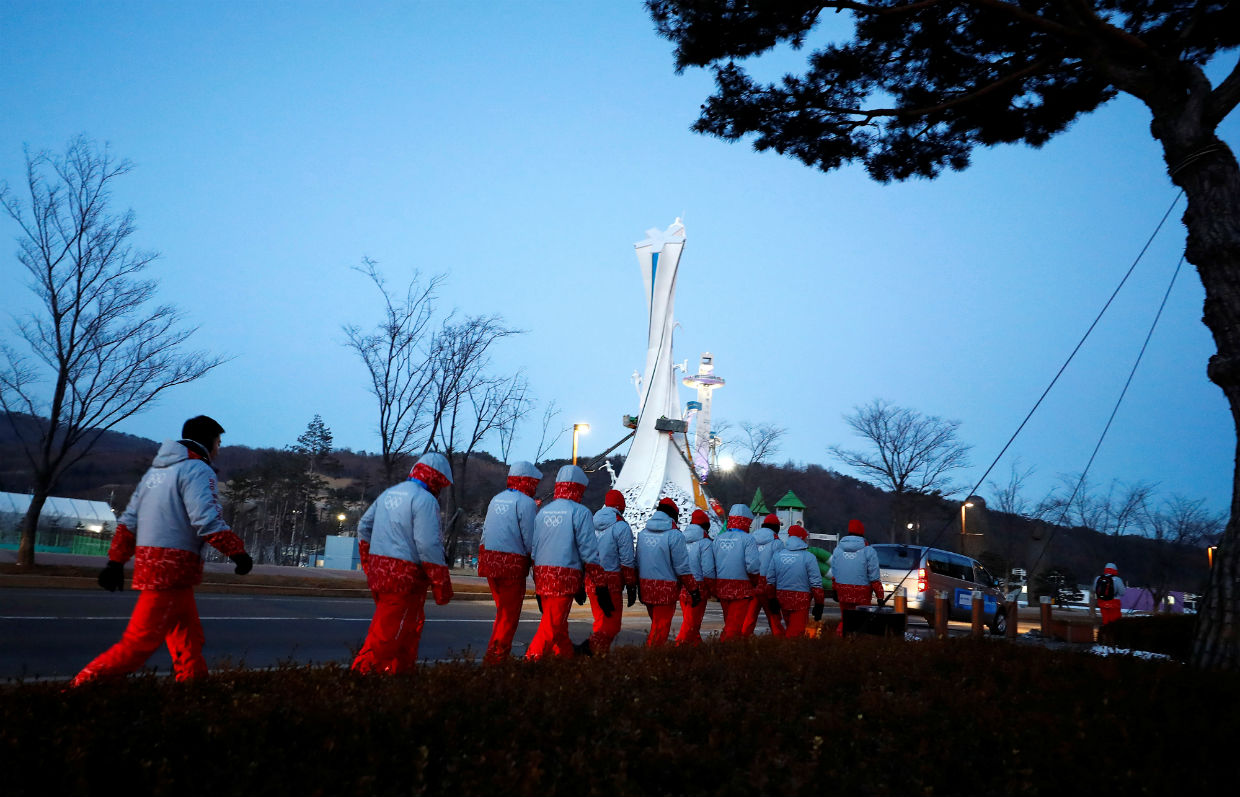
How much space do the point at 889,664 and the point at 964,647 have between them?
1247mm

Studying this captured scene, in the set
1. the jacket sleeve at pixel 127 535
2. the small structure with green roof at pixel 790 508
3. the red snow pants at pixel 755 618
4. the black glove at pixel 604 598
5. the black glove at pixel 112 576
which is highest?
the small structure with green roof at pixel 790 508

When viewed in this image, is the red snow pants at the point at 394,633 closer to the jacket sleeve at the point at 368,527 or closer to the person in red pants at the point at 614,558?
the jacket sleeve at the point at 368,527

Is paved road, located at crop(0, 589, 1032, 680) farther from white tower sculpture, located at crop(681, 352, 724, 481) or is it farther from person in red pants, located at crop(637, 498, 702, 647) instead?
white tower sculpture, located at crop(681, 352, 724, 481)

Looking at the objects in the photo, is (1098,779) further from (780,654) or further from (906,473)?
(906,473)

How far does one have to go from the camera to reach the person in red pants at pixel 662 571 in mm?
10562

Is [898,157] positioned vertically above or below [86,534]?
above

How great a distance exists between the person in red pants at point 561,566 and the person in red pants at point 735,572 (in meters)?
3.90

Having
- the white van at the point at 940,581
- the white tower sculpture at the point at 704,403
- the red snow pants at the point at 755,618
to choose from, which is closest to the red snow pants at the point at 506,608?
the red snow pants at the point at 755,618

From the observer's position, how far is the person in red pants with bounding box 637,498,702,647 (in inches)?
416

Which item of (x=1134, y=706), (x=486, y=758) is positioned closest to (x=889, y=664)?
(x=1134, y=706)

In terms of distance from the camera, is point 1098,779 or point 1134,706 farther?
point 1134,706

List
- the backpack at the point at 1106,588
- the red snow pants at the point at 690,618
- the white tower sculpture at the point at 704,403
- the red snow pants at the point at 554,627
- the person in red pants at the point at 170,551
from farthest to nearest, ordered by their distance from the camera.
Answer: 1. the white tower sculpture at the point at 704,403
2. the backpack at the point at 1106,588
3. the red snow pants at the point at 690,618
4. the red snow pants at the point at 554,627
5. the person in red pants at the point at 170,551

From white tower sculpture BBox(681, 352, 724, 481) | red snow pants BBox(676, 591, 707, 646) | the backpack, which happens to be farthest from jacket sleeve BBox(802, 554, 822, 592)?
white tower sculpture BBox(681, 352, 724, 481)

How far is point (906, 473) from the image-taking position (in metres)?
39.6
